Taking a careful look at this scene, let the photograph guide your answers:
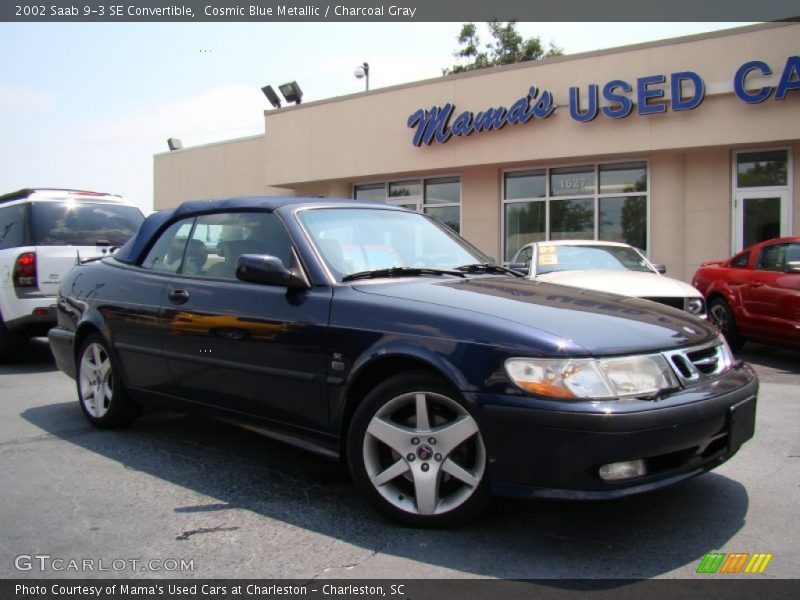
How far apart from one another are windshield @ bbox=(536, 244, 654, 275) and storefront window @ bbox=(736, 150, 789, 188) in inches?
213

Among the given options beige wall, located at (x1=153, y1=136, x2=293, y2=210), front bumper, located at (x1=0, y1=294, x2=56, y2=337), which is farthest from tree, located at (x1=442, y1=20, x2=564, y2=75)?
front bumper, located at (x1=0, y1=294, x2=56, y2=337)

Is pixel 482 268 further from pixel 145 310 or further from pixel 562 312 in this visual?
pixel 145 310

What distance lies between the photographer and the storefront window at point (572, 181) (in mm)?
14453

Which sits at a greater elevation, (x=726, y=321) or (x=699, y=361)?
(x=699, y=361)

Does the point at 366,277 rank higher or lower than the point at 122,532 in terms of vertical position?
higher

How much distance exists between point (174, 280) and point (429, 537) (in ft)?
7.54

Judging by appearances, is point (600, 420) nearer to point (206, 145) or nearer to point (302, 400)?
point (302, 400)

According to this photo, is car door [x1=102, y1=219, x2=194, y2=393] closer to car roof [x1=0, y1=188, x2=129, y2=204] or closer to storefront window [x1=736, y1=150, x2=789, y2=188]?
car roof [x1=0, y1=188, x2=129, y2=204]

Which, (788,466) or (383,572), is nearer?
(383,572)

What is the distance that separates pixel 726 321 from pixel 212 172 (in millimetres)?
17362

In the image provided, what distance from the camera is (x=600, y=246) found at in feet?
29.0

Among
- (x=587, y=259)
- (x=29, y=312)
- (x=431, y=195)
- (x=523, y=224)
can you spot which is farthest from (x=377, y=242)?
(x=431, y=195)

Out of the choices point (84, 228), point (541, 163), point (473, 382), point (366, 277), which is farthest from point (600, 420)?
point (541, 163)

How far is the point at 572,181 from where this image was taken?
1467cm
